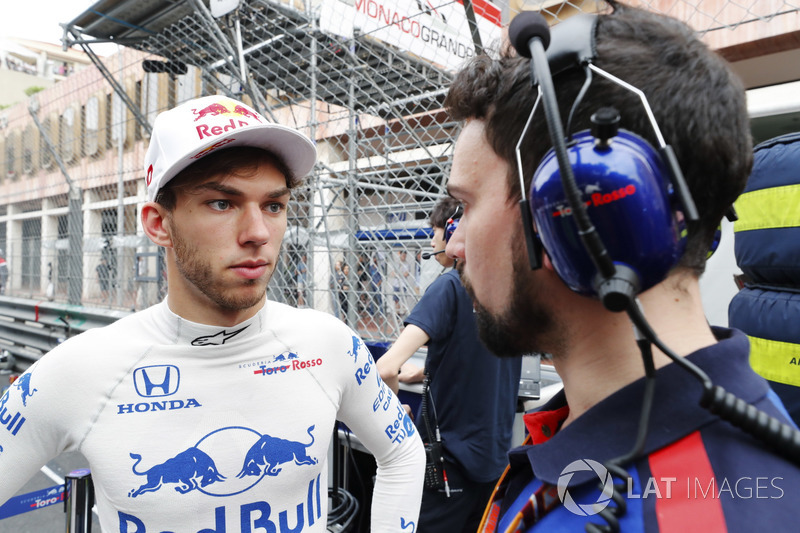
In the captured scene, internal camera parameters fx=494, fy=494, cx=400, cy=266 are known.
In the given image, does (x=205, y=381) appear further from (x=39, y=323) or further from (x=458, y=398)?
(x=39, y=323)

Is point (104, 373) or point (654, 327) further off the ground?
point (654, 327)

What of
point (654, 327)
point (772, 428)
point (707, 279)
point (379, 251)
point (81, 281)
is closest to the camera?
point (772, 428)

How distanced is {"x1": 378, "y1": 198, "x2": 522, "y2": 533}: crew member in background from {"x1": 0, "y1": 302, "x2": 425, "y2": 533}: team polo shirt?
2.22ft

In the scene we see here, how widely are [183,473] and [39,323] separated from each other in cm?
625

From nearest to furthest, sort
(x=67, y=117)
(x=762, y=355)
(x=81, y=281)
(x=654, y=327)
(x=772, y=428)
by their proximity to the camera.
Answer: (x=772, y=428) < (x=654, y=327) < (x=762, y=355) < (x=81, y=281) < (x=67, y=117)

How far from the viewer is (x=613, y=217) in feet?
2.07

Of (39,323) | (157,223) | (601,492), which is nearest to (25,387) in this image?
(157,223)

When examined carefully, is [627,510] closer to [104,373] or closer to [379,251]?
[104,373]

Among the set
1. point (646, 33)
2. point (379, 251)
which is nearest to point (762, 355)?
point (646, 33)

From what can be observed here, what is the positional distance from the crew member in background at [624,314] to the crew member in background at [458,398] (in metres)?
1.35

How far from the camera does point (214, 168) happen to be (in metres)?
1.35

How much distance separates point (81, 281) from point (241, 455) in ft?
18.8

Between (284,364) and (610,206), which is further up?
(610,206)

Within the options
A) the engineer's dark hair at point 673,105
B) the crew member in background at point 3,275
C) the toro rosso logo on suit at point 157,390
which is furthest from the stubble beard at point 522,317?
the crew member in background at point 3,275
